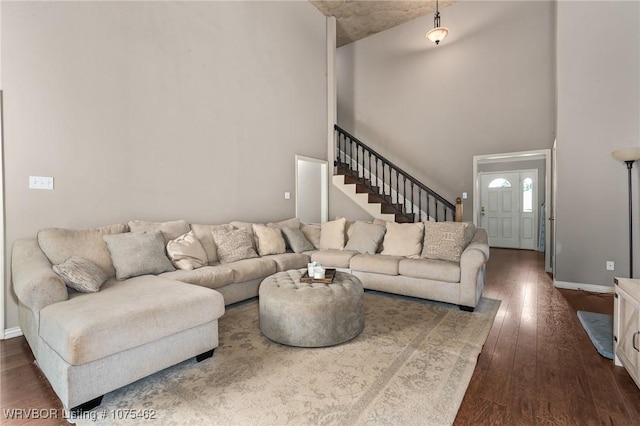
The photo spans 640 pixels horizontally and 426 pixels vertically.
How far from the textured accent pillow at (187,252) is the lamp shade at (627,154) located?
4.71 metres

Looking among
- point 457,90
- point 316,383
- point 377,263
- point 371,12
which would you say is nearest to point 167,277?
point 316,383

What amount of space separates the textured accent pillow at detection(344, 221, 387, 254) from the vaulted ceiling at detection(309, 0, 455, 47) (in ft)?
14.6

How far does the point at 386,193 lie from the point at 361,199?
942 millimetres

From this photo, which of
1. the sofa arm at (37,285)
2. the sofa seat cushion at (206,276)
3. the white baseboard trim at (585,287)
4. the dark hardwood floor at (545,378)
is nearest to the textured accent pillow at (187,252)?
the sofa seat cushion at (206,276)

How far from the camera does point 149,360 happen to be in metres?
1.87

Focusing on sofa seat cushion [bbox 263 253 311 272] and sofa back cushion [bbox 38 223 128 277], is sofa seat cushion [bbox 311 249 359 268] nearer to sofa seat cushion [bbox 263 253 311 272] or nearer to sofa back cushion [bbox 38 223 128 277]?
sofa seat cushion [bbox 263 253 311 272]

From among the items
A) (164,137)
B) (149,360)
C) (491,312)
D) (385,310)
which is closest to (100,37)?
(164,137)

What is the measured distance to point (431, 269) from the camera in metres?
3.27

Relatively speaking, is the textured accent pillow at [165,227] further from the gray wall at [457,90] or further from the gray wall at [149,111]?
the gray wall at [457,90]

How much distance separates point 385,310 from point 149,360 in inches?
83.0

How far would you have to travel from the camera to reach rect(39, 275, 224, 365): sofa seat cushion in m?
1.60

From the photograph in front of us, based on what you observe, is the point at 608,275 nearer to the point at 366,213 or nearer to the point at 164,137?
the point at 366,213

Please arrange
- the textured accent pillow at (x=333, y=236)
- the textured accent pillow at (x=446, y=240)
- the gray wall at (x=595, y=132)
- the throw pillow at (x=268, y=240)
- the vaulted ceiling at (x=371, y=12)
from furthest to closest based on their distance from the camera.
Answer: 1. the vaulted ceiling at (x=371, y=12)
2. the textured accent pillow at (x=333, y=236)
3. the throw pillow at (x=268, y=240)
4. the gray wall at (x=595, y=132)
5. the textured accent pillow at (x=446, y=240)

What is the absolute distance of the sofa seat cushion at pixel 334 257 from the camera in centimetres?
392
